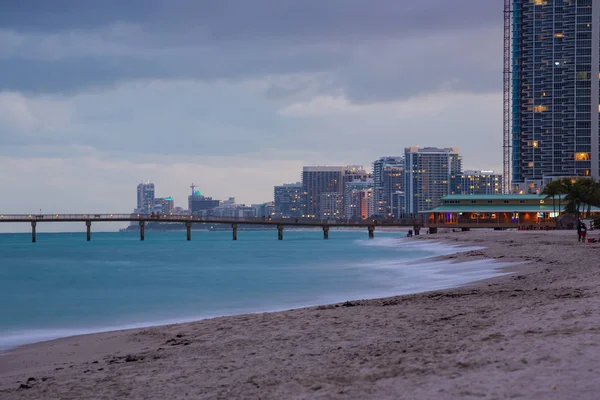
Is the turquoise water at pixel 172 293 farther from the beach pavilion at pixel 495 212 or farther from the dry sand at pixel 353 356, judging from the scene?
the beach pavilion at pixel 495 212

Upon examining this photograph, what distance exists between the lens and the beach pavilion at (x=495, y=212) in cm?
12950

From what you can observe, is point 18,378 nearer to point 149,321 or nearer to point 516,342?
point 516,342

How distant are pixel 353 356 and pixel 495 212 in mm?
125145

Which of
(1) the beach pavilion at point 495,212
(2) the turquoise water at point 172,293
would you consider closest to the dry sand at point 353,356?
(2) the turquoise water at point 172,293

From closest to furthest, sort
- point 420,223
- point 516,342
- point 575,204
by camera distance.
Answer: point 516,342, point 575,204, point 420,223

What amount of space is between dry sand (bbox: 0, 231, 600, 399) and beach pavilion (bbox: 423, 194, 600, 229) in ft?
372

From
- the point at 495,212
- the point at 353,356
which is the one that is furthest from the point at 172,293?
the point at 495,212

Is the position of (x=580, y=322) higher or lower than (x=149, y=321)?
higher

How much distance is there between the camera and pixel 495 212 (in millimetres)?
131625

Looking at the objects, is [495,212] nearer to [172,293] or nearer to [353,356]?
[172,293]

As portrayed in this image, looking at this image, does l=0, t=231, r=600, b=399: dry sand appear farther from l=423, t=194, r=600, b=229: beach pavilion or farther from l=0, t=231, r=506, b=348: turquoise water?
l=423, t=194, r=600, b=229: beach pavilion

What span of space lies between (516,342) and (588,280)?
11741mm

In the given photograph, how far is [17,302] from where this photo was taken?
36531 millimetres

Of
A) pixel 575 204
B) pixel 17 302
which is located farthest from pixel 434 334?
pixel 575 204
